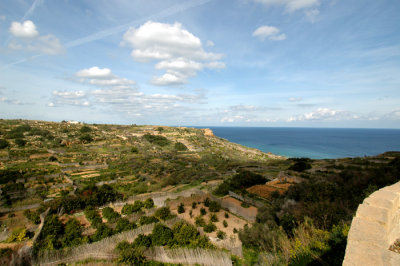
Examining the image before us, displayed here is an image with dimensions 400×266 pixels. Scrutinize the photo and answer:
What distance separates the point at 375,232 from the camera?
Answer: 3707 millimetres

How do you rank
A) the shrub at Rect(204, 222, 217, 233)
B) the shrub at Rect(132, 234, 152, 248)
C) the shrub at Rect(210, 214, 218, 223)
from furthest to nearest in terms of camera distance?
1. the shrub at Rect(210, 214, 218, 223)
2. the shrub at Rect(204, 222, 217, 233)
3. the shrub at Rect(132, 234, 152, 248)

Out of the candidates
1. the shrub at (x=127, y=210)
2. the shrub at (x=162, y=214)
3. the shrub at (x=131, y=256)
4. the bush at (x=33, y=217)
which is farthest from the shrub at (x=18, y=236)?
the shrub at (x=162, y=214)

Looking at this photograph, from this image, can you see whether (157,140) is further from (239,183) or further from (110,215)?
(110,215)

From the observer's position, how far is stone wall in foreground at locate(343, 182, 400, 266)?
10.1ft

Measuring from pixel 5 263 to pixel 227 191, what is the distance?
17761 millimetres

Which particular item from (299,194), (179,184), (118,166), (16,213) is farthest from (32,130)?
(299,194)

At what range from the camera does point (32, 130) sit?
200ft

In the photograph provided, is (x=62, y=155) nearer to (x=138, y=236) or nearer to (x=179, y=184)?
(x=179, y=184)

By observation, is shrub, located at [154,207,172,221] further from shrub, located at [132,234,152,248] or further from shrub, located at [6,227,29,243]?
shrub, located at [6,227,29,243]

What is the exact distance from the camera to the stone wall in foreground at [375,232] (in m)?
3.09

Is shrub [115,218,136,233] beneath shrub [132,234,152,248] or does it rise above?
beneath

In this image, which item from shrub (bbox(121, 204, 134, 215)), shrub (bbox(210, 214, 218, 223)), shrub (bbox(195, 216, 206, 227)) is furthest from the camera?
shrub (bbox(121, 204, 134, 215))

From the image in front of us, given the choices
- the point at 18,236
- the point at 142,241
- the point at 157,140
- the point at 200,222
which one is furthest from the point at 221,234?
the point at 157,140

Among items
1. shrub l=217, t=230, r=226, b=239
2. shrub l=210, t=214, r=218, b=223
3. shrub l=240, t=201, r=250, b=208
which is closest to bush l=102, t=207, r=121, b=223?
shrub l=210, t=214, r=218, b=223
